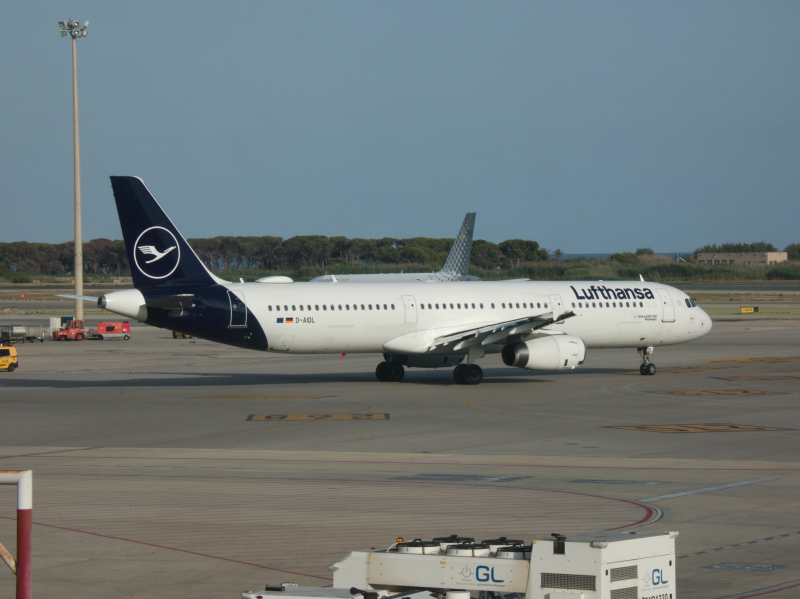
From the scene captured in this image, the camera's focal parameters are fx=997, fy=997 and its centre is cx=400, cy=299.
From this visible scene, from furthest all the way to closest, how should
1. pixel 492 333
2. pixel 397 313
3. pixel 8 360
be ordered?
pixel 8 360
pixel 397 313
pixel 492 333

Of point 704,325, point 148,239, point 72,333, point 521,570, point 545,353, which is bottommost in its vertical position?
point 521,570

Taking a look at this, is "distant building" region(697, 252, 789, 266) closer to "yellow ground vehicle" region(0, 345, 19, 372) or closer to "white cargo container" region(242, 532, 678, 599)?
"yellow ground vehicle" region(0, 345, 19, 372)

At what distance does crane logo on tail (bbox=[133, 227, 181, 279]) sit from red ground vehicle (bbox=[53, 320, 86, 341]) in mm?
33102

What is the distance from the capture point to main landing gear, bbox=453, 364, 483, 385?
127ft

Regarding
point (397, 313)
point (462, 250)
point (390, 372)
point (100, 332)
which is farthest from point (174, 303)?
point (462, 250)

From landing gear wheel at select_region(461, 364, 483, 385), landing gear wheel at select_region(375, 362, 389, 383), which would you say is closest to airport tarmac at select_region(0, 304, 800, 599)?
landing gear wheel at select_region(461, 364, 483, 385)

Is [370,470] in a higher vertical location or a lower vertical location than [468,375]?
lower

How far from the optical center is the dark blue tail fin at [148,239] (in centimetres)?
3475

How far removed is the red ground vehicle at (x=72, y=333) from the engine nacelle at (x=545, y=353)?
37.4m

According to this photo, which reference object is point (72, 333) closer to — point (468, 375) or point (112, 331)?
point (112, 331)

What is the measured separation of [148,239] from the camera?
35.0 metres

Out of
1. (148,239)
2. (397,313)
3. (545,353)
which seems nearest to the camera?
(148,239)

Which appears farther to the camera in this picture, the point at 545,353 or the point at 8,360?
the point at 8,360

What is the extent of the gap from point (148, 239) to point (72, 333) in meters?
33.4
